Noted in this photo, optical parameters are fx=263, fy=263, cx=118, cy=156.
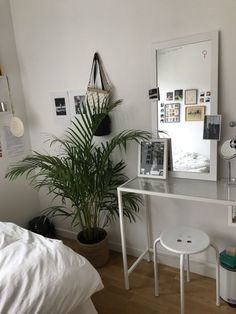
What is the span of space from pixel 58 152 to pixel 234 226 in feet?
5.42

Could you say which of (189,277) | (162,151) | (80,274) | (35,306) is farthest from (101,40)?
(189,277)

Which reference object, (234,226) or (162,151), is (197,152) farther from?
(234,226)

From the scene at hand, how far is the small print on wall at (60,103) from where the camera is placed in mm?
2372

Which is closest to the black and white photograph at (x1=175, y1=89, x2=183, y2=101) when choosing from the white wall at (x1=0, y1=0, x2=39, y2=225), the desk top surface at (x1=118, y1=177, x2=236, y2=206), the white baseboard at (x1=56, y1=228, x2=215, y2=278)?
the desk top surface at (x1=118, y1=177, x2=236, y2=206)

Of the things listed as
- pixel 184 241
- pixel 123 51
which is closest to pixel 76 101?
pixel 123 51

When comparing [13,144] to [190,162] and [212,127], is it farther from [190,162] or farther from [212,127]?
[212,127]

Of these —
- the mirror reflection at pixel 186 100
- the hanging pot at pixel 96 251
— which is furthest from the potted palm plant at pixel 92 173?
the mirror reflection at pixel 186 100

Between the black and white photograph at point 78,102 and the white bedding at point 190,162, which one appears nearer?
the white bedding at point 190,162

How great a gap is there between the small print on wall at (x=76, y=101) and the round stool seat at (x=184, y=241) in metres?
1.23

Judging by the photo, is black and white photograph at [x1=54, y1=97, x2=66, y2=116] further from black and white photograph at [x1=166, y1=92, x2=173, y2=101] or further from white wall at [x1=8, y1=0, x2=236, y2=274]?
black and white photograph at [x1=166, y1=92, x2=173, y2=101]

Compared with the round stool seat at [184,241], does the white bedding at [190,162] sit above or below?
above

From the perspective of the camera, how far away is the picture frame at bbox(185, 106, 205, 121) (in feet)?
5.79

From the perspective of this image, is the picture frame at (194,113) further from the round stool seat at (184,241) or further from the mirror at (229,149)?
the round stool seat at (184,241)

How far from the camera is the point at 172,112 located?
6.15 feet
